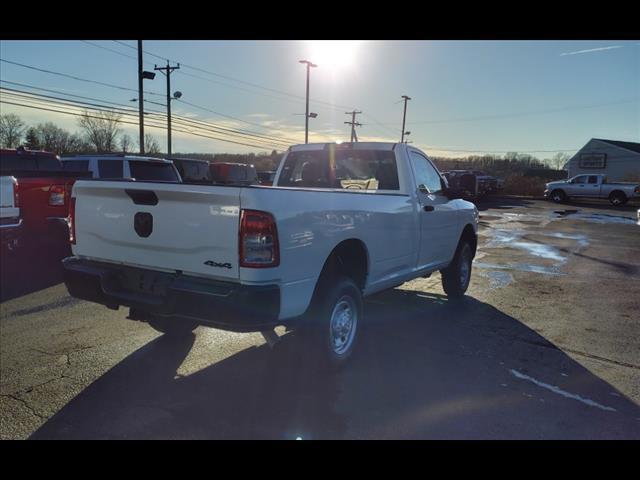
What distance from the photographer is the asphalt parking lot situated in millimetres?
3168

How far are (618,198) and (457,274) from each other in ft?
95.0

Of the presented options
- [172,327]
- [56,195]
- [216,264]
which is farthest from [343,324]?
[56,195]

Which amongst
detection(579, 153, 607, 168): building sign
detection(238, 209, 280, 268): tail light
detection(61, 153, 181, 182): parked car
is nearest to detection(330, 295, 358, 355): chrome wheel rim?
detection(238, 209, 280, 268): tail light

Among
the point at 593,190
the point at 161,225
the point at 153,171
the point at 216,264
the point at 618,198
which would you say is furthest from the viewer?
the point at 593,190

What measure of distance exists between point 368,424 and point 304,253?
1.25 m

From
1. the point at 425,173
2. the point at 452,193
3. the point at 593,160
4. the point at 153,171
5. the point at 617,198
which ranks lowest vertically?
the point at 617,198

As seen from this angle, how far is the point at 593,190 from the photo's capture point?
31297 mm

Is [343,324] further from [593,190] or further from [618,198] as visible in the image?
[593,190]

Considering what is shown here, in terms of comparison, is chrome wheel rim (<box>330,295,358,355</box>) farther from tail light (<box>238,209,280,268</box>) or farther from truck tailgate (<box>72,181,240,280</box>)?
truck tailgate (<box>72,181,240,280</box>)

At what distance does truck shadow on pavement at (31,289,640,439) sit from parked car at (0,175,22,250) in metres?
3.89

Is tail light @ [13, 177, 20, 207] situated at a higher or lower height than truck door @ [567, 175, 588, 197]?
lower

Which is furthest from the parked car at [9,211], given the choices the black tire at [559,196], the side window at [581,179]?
the side window at [581,179]

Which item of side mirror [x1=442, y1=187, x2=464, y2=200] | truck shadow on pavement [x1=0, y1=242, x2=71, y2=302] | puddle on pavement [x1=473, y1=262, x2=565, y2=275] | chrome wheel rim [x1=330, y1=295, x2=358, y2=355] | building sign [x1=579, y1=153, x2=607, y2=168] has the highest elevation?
building sign [x1=579, y1=153, x2=607, y2=168]

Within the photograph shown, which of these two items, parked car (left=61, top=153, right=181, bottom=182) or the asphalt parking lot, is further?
parked car (left=61, top=153, right=181, bottom=182)
